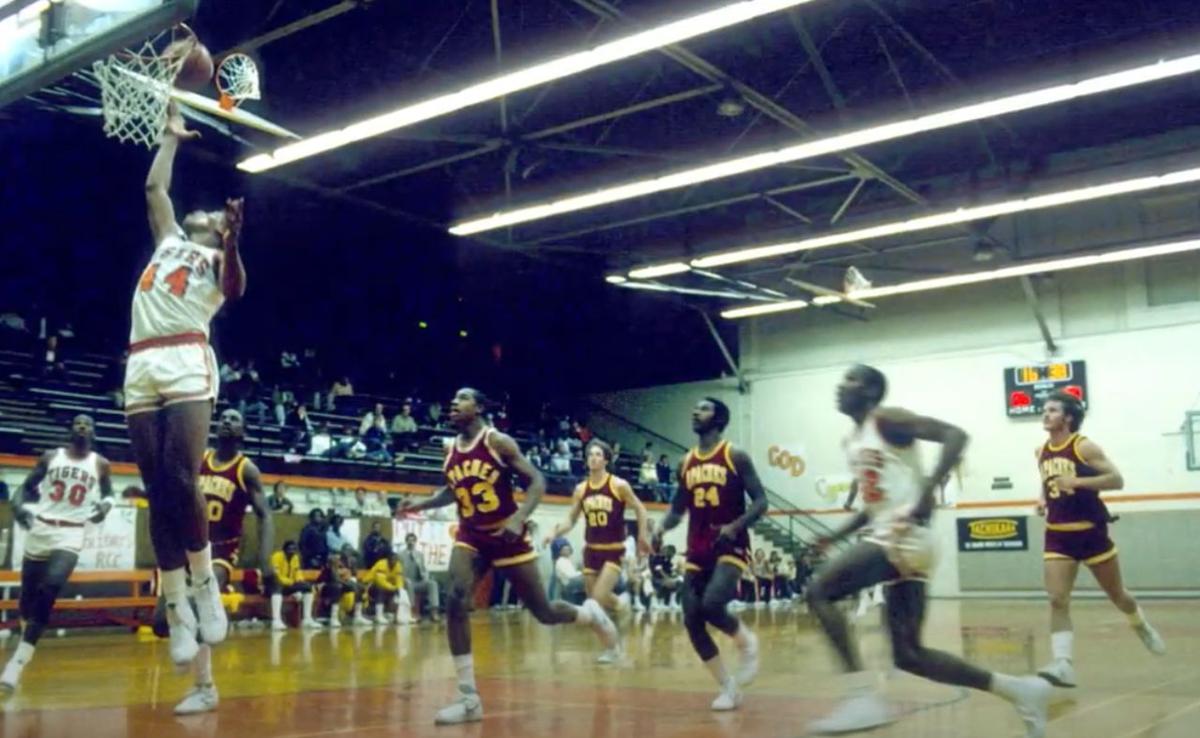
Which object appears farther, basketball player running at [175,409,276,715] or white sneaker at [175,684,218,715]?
basketball player running at [175,409,276,715]

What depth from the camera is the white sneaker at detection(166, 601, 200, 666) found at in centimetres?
585

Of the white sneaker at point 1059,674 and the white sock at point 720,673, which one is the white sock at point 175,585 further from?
the white sneaker at point 1059,674

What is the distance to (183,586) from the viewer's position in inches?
234

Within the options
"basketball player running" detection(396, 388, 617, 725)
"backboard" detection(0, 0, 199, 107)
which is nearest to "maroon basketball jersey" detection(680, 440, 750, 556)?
"basketball player running" detection(396, 388, 617, 725)

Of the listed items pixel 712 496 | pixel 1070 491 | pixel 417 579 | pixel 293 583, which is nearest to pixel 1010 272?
pixel 417 579

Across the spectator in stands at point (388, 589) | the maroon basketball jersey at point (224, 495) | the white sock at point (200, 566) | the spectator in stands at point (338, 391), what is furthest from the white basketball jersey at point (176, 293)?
the spectator in stands at point (338, 391)

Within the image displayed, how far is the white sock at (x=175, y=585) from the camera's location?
5895 millimetres

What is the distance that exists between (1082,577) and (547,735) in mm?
22787

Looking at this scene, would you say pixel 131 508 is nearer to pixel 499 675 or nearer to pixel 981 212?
pixel 499 675

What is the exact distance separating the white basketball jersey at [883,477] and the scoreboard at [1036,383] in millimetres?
22454

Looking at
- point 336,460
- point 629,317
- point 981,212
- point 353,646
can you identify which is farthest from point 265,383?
point 981,212

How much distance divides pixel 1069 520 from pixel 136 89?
22.2ft

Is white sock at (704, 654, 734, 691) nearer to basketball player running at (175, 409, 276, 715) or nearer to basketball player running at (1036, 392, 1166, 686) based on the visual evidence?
basketball player running at (1036, 392, 1166, 686)

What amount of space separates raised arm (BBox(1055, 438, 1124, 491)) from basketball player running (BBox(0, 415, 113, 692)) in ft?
22.9
